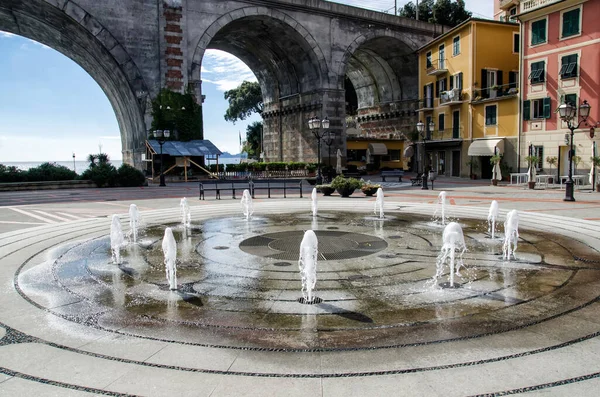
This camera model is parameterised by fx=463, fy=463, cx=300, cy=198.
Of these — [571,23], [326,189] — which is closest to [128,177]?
[326,189]

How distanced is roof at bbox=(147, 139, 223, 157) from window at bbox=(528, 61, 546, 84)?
919 inches

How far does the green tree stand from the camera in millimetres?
35844

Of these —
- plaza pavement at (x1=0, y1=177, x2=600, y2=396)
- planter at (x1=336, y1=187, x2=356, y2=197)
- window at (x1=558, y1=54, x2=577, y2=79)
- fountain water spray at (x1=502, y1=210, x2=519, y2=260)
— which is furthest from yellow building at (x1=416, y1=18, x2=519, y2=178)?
plaza pavement at (x1=0, y1=177, x2=600, y2=396)

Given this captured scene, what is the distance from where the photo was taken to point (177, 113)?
36219mm

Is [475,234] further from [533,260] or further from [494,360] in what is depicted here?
[494,360]

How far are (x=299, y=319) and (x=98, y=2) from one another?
35892 mm

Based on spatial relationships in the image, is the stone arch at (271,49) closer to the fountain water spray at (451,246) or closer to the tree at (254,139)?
the tree at (254,139)

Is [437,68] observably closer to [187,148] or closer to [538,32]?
[538,32]

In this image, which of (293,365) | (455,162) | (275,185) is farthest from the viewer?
(455,162)

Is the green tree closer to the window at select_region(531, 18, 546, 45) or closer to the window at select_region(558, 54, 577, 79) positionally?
the window at select_region(531, 18, 546, 45)

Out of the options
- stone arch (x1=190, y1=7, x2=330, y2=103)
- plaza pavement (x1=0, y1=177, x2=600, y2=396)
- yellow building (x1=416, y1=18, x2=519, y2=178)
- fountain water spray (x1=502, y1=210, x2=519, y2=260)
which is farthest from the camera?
stone arch (x1=190, y1=7, x2=330, y2=103)

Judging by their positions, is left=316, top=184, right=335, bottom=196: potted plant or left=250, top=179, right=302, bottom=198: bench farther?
left=250, top=179, right=302, bottom=198: bench

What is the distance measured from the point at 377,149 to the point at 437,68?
36.3ft

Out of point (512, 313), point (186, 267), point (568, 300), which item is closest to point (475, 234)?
point (568, 300)
